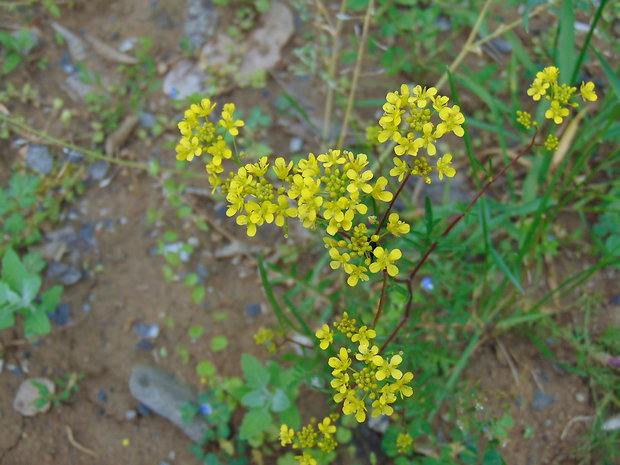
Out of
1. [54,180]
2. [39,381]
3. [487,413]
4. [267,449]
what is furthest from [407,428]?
[54,180]

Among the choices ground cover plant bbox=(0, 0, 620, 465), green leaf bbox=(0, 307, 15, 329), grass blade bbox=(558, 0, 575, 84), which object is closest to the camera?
ground cover plant bbox=(0, 0, 620, 465)

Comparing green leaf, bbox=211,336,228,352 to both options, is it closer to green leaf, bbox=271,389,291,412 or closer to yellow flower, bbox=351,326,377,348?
green leaf, bbox=271,389,291,412

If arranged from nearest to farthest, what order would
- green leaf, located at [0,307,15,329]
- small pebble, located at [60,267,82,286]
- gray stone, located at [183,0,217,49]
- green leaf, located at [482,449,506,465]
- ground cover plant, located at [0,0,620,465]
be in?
green leaf, located at [482,449,506,465] < ground cover plant, located at [0,0,620,465] < green leaf, located at [0,307,15,329] < small pebble, located at [60,267,82,286] < gray stone, located at [183,0,217,49]

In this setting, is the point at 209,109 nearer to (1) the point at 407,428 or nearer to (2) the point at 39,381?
(1) the point at 407,428

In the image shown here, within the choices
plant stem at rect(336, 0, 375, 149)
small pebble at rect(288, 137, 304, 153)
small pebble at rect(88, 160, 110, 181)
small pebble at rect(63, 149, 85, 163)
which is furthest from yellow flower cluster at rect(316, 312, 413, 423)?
small pebble at rect(63, 149, 85, 163)

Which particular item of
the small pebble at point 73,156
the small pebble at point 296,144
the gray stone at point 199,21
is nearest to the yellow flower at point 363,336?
the small pebble at point 296,144

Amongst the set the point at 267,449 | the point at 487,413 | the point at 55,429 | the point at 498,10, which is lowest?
the point at 55,429

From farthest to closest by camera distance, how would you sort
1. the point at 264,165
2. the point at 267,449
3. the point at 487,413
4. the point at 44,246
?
the point at 44,246
the point at 267,449
the point at 487,413
the point at 264,165
